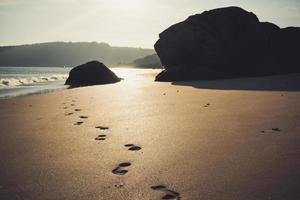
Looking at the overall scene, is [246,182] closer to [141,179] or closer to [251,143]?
[141,179]

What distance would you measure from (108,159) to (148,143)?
0.74 meters

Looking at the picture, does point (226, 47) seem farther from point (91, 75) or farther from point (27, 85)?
point (27, 85)

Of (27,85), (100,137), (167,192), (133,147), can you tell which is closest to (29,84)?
(27,85)

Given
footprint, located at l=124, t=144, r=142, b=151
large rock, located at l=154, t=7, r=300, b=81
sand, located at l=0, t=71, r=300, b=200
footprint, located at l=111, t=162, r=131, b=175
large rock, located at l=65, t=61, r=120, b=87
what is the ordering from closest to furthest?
sand, located at l=0, t=71, r=300, b=200 → footprint, located at l=111, t=162, r=131, b=175 → footprint, located at l=124, t=144, r=142, b=151 → large rock, located at l=154, t=7, r=300, b=81 → large rock, located at l=65, t=61, r=120, b=87

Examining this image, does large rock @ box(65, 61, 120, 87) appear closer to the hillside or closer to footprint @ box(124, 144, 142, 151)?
footprint @ box(124, 144, 142, 151)

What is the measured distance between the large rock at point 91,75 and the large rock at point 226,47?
4457 mm

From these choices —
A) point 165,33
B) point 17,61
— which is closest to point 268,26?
point 165,33

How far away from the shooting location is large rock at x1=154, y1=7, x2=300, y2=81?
68.8 feet

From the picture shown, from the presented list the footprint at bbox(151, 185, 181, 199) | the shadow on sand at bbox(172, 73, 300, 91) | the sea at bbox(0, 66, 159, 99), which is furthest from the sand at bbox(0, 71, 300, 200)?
the sea at bbox(0, 66, 159, 99)

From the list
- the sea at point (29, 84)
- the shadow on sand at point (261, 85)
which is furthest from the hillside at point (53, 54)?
the shadow on sand at point (261, 85)

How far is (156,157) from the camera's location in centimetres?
328

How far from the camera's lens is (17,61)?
178m

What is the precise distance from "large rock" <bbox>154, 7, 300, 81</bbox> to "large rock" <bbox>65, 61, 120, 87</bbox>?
446cm

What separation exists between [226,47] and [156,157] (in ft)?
63.5
